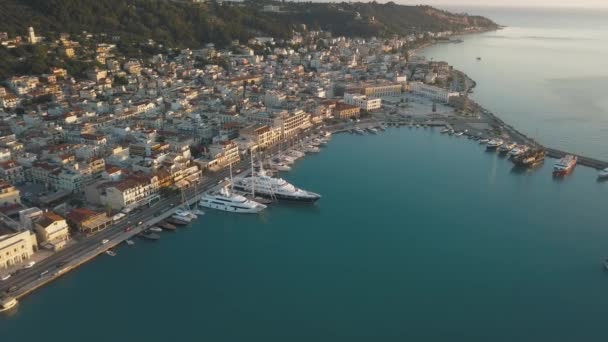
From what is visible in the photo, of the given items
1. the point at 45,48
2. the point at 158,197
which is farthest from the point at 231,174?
the point at 45,48

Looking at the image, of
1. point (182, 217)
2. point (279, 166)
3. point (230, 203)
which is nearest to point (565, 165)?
point (279, 166)

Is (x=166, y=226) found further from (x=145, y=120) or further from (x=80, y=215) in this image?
(x=145, y=120)

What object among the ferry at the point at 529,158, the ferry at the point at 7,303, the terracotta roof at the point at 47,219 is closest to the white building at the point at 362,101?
the ferry at the point at 529,158

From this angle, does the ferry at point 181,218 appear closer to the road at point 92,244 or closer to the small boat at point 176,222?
the small boat at point 176,222

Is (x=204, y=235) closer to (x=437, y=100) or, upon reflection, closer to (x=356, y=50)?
(x=437, y=100)

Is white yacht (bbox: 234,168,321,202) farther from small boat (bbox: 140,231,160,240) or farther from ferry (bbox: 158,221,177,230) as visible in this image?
small boat (bbox: 140,231,160,240)

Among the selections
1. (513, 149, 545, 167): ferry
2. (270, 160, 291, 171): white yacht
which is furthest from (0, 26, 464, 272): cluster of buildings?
(513, 149, 545, 167): ferry

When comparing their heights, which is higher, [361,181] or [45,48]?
[45,48]
